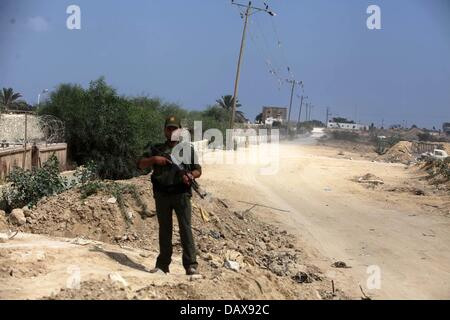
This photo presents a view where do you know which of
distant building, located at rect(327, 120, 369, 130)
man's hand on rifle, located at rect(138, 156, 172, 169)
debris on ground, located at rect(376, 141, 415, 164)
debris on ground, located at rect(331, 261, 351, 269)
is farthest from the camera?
distant building, located at rect(327, 120, 369, 130)

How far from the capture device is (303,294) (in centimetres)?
608

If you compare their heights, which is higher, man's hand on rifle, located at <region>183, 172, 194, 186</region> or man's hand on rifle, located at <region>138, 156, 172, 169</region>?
man's hand on rifle, located at <region>138, 156, 172, 169</region>

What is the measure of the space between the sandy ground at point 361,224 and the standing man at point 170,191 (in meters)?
2.10

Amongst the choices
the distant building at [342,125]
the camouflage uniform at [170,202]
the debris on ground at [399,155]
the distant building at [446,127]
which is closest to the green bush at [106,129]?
the camouflage uniform at [170,202]

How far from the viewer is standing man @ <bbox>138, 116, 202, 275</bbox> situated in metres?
6.10

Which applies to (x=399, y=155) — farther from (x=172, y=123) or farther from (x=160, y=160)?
(x=160, y=160)

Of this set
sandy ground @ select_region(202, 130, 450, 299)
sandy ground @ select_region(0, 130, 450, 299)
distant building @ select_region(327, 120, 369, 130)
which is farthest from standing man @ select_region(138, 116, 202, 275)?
distant building @ select_region(327, 120, 369, 130)

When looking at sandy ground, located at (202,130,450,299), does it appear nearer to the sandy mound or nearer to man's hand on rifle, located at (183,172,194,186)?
the sandy mound

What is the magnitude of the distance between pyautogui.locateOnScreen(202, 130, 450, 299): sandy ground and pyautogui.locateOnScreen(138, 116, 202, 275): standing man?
210cm

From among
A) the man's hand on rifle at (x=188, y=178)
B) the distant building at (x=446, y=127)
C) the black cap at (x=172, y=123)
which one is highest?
the distant building at (x=446, y=127)

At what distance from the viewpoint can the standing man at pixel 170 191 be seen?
6.10m

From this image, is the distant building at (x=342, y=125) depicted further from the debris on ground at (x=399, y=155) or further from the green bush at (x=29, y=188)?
the green bush at (x=29, y=188)

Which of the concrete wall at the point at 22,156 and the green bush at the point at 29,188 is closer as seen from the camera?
the green bush at the point at 29,188
